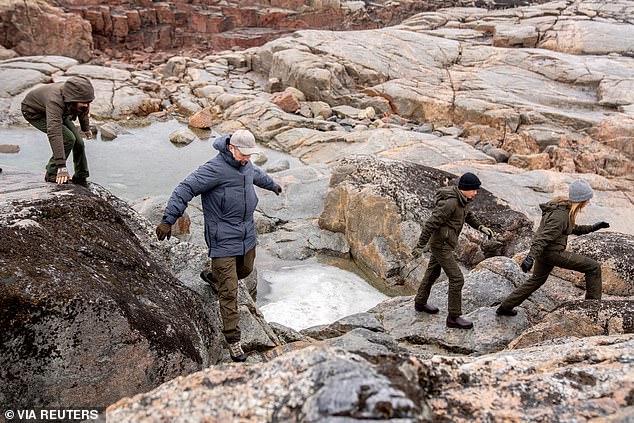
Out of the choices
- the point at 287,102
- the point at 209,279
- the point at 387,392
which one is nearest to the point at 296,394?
the point at 387,392

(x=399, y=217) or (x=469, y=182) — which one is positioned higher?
(x=469, y=182)

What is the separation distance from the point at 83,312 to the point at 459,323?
4.98 meters

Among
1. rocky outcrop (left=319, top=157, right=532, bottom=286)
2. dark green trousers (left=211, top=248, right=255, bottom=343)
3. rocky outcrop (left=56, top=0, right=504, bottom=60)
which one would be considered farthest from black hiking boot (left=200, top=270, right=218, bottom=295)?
rocky outcrop (left=56, top=0, right=504, bottom=60)

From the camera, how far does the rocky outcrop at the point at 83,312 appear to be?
3906 millimetres

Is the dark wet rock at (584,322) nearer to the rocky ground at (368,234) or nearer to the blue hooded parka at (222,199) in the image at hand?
the rocky ground at (368,234)

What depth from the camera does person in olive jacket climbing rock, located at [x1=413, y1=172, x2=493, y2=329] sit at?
21.6 ft

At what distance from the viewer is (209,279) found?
6.09 meters

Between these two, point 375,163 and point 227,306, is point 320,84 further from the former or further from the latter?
point 227,306

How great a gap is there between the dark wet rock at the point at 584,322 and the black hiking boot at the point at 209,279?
12.4ft

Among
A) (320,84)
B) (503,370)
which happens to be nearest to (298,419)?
(503,370)

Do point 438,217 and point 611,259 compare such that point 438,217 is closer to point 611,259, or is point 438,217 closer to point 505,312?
point 505,312

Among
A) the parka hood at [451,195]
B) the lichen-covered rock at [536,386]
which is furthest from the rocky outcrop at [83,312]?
the parka hood at [451,195]

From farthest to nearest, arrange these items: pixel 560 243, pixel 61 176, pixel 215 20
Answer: pixel 215 20
pixel 560 243
pixel 61 176

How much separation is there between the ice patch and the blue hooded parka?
325 centimetres
